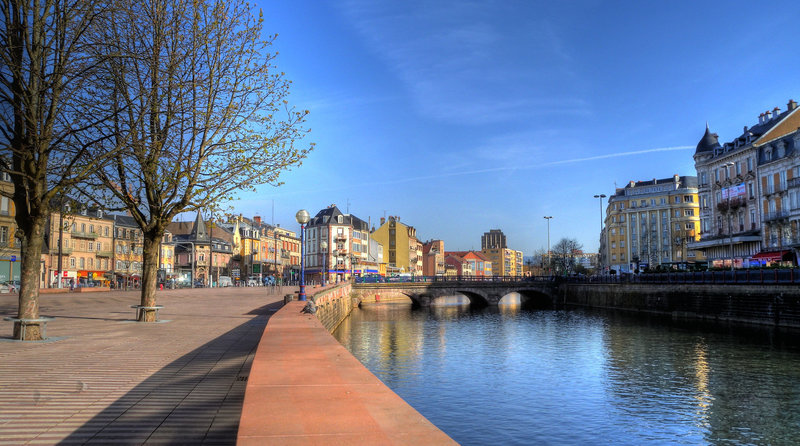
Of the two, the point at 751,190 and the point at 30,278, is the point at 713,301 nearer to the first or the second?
the point at 751,190

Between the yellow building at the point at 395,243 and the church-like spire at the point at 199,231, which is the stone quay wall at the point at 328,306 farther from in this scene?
the yellow building at the point at 395,243

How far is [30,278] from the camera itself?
14.7m

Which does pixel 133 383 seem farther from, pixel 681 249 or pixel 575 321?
pixel 681 249

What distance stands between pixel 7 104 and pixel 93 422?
11.3m

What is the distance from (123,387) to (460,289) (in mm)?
72395

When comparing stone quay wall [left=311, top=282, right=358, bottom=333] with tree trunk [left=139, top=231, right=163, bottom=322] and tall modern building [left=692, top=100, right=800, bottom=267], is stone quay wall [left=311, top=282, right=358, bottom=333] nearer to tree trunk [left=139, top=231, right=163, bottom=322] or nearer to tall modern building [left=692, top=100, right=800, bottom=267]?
tree trunk [left=139, top=231, right=163, bottom=322]

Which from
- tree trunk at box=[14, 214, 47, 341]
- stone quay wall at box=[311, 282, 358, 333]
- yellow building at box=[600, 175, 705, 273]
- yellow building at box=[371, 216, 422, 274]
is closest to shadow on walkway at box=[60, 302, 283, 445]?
tree trunk at box=[14, 214, 47, 341]

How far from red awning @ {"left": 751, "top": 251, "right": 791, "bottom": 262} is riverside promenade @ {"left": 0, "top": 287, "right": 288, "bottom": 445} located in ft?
179

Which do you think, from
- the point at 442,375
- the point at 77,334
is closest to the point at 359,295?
the point at 442,375

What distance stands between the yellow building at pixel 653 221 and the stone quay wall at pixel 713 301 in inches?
1660

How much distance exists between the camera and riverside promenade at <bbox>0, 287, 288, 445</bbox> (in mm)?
6746

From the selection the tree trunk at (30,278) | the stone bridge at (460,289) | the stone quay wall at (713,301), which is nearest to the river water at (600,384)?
the stone quay wall at (713,301)

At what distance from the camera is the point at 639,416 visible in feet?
52.5

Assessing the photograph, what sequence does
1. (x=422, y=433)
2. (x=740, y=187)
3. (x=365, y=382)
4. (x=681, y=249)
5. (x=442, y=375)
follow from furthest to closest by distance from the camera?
(x=681, y=249) < (x=740, y=187) < (x=442, y=375) < (x=365, y=382) < (x=422, y=433)
